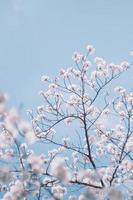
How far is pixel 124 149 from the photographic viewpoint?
10.8 metres

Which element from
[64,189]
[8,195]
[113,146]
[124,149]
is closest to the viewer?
[8,195]

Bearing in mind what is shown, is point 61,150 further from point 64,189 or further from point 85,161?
point 64,189

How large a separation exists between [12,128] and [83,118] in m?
6.01

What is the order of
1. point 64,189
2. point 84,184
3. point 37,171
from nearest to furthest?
point 37,171 → point 84,184 → point 64,189

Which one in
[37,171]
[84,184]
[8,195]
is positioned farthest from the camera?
[84,184]

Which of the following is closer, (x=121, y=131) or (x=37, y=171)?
(x=37, y=171)

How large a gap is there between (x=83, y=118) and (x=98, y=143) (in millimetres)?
2286

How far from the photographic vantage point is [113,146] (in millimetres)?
12164

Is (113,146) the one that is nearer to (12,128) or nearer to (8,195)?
(8,195)

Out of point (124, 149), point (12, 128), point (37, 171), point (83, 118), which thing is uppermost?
point (83, 118)

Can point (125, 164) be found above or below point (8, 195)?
above

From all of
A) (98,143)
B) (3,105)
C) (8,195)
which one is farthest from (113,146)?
(3,105)

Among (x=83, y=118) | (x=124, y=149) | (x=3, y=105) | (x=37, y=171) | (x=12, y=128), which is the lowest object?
(x=37, y=171)

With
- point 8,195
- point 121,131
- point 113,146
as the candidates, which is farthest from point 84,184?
point 121,131
